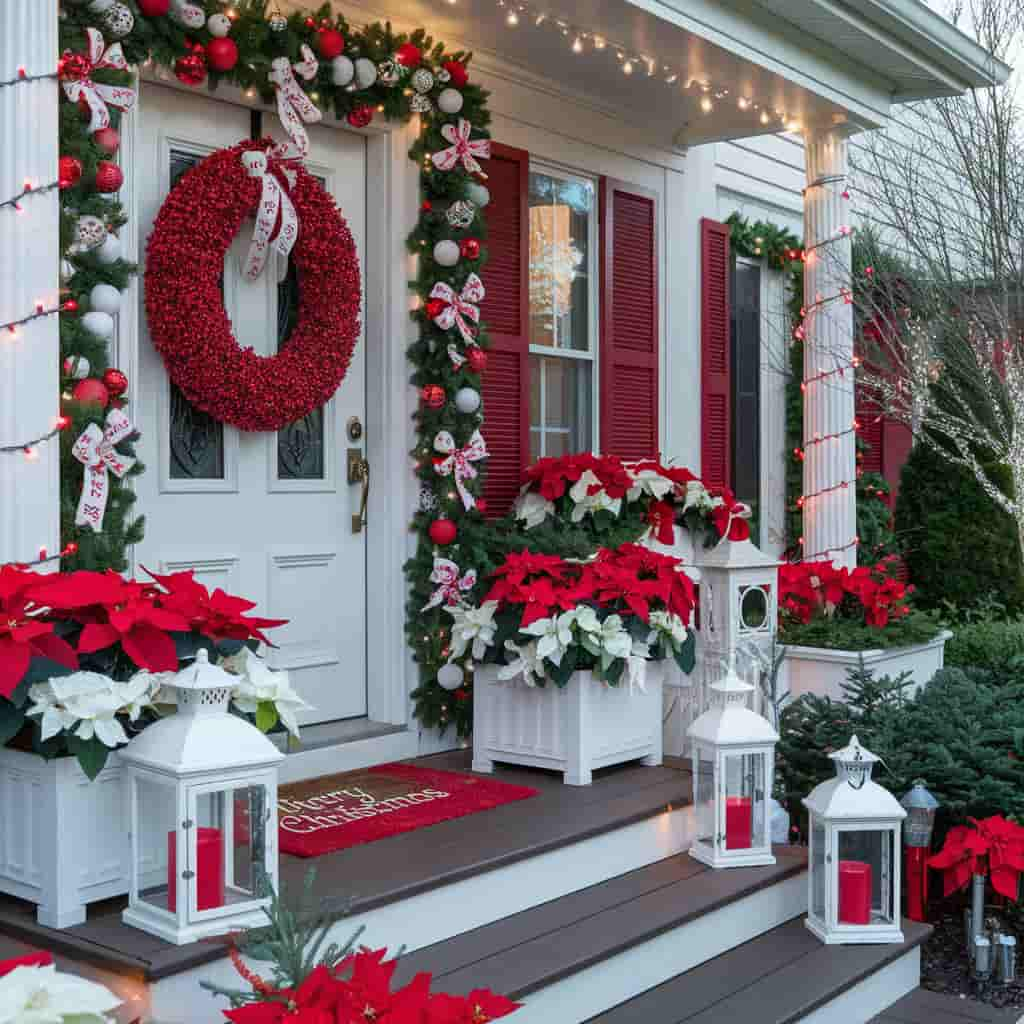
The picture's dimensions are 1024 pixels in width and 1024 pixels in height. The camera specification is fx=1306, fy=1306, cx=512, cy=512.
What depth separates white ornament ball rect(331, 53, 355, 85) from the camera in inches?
183

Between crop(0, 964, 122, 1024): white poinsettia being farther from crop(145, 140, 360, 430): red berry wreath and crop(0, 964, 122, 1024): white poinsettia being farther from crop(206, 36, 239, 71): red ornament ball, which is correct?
crop(206, 36, 239, 71): red ornament ball

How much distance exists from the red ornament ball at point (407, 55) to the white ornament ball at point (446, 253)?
668mm

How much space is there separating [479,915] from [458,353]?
7.63 feet

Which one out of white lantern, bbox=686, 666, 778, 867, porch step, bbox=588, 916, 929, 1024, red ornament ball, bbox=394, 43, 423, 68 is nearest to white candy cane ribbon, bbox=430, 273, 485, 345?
red ornament ball, bbox=394, 43, 423, 68

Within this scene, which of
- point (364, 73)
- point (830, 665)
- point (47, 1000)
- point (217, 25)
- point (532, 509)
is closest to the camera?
point (47, 1000)

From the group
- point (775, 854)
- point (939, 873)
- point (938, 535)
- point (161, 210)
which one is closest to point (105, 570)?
point (161, 210)

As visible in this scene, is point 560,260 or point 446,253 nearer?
point 446,253

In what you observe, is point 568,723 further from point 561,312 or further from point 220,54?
point 220,54

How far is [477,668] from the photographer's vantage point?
15.4ft

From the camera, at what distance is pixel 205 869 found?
2883mm

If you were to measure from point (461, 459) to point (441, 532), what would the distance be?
306mm

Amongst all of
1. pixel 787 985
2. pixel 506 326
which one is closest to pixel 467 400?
pixel 506 326

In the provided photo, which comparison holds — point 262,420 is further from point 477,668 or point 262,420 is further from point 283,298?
point 477,668

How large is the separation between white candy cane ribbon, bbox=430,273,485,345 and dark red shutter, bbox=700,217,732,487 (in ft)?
6.88
